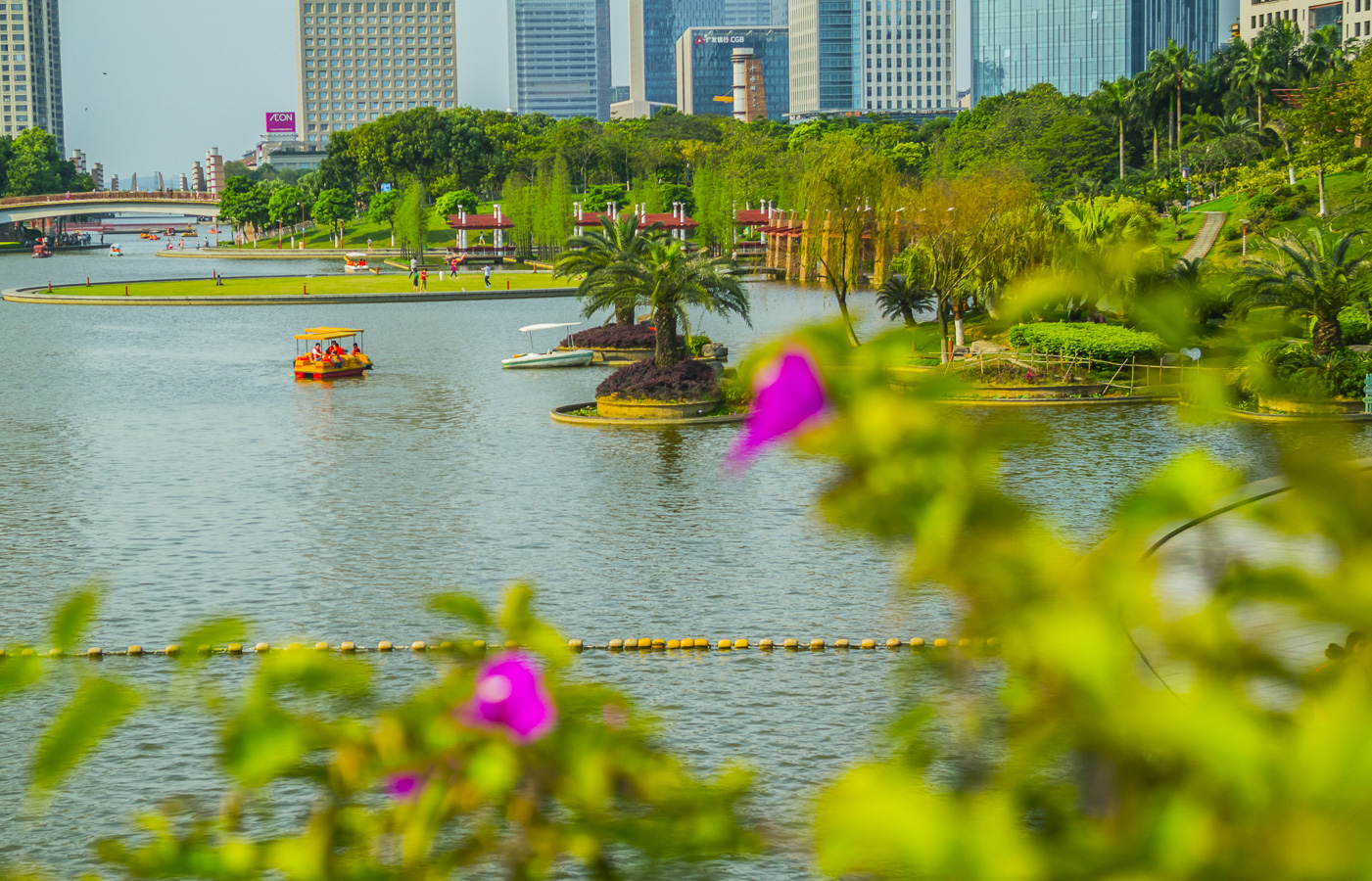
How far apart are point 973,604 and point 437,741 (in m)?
0.73

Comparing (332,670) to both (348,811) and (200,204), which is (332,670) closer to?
(348,811)

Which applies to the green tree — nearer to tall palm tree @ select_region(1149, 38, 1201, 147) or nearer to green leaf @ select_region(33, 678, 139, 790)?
tall palm tree @ select_region(1149, 38, 1201, 147)

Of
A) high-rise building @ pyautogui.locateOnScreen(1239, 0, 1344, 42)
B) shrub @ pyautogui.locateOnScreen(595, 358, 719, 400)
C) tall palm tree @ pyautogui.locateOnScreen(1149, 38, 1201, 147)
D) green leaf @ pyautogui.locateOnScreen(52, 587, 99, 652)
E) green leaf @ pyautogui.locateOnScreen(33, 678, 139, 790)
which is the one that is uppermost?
high-rise building @ pyautogui.locateOnScreen(1239, 0, 1344, 42)

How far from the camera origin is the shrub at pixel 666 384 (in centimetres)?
3281

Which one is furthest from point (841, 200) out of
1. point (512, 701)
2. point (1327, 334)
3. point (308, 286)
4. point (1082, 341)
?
point (308, 286)

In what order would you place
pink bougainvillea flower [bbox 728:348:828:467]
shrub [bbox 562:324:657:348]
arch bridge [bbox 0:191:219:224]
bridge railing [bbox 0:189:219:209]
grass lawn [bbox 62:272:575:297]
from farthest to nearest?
bridge railing [bbox 0:189:219:209]
arch bridge [bbox 0:191:219:224]
grass lawn [bbox 62:272:575:297]
shrub [bbox 562:324:657:348]
pink bougainvillea flower [bbox 728:348:828:467]

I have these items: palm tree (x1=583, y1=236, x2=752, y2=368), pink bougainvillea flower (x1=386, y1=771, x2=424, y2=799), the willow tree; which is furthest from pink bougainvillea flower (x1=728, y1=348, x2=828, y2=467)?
the willow tree

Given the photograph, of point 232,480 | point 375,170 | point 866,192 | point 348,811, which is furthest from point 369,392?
point 375,170

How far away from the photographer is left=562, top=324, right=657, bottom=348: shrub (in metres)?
44.9

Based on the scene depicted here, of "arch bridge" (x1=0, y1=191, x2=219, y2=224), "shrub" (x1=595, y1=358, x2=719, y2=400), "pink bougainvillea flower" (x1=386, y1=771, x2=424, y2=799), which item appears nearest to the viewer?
"pink bougainvillea flower" (x1=386, y1=771, x2=424, y2=799)

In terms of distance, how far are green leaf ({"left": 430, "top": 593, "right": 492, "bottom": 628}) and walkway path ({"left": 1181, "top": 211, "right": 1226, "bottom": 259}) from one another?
225 feet

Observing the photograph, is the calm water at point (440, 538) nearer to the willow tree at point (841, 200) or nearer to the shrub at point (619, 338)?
the shrub at point (619, 338)

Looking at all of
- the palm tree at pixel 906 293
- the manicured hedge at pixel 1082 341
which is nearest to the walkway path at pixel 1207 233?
the palm tree at pixel 906 293

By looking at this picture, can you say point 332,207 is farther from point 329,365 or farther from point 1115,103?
point 329,365
